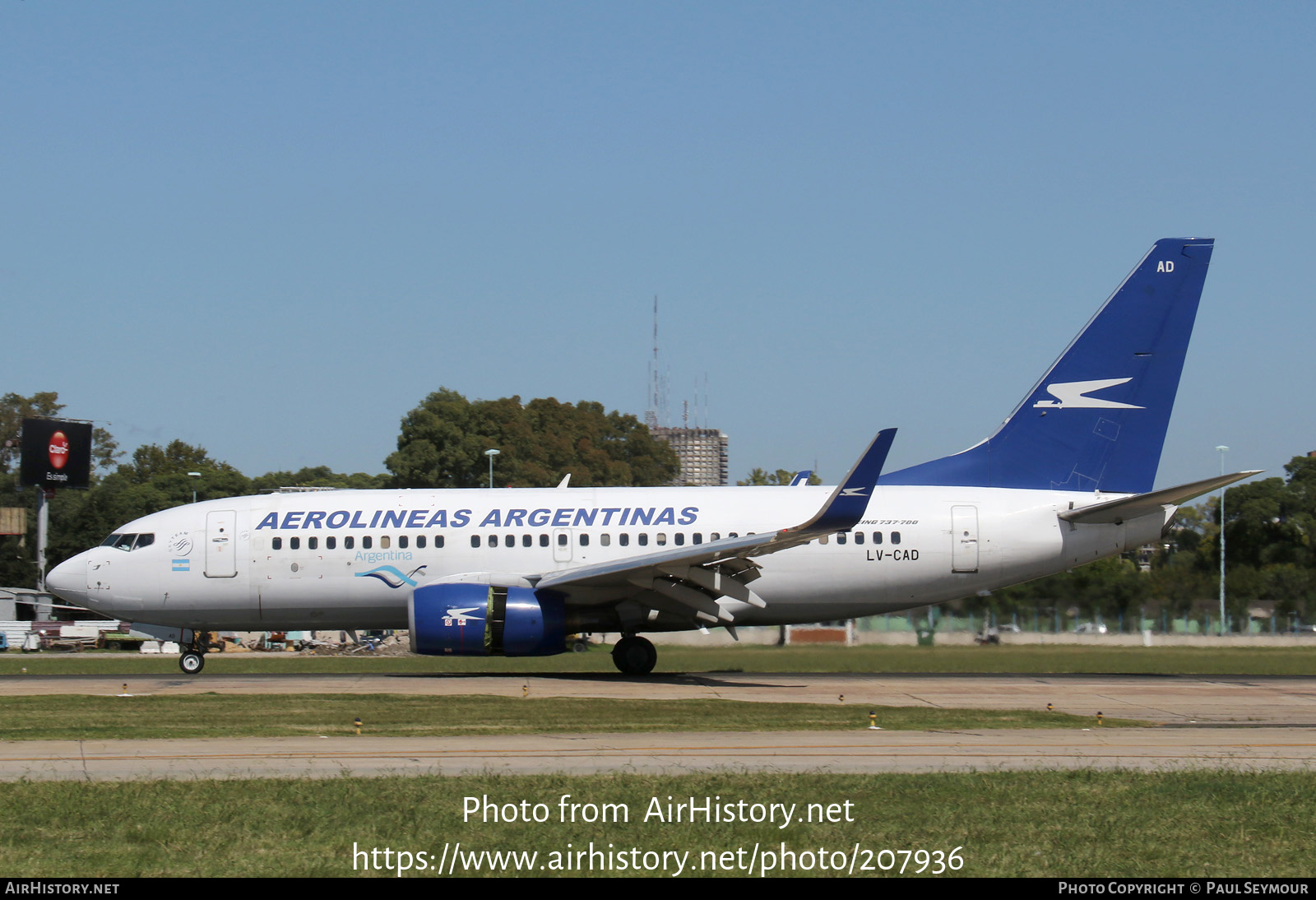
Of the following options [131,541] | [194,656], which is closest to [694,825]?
[194,656]

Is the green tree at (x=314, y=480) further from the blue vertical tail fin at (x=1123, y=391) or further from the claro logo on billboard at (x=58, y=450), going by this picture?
the blue vertical tail fin at (x=1123, y=391)

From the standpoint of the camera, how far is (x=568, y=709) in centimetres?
1730

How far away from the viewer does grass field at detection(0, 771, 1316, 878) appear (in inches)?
318

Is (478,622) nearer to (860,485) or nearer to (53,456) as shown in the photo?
(860,485)

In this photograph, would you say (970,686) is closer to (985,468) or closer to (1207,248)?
(985,468)

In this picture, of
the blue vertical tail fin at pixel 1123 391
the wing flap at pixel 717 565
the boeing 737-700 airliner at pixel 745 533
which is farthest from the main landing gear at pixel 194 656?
the blue vertical tail fin at pixel 1123 391

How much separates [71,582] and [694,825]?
19361mm

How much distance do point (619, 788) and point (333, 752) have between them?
4.15m

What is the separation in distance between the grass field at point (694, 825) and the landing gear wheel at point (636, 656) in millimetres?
12007

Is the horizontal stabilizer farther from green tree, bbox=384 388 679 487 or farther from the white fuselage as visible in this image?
green tree, bbox=384 388 679 487

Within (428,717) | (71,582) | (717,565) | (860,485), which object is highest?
(860,485)

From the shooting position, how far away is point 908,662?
80.0 ft

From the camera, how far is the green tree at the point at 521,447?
7594 centimetres

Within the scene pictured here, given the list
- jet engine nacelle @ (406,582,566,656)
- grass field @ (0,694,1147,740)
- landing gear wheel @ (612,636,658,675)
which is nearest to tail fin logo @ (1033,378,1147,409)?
grass field @ (0,694,1147,740)
